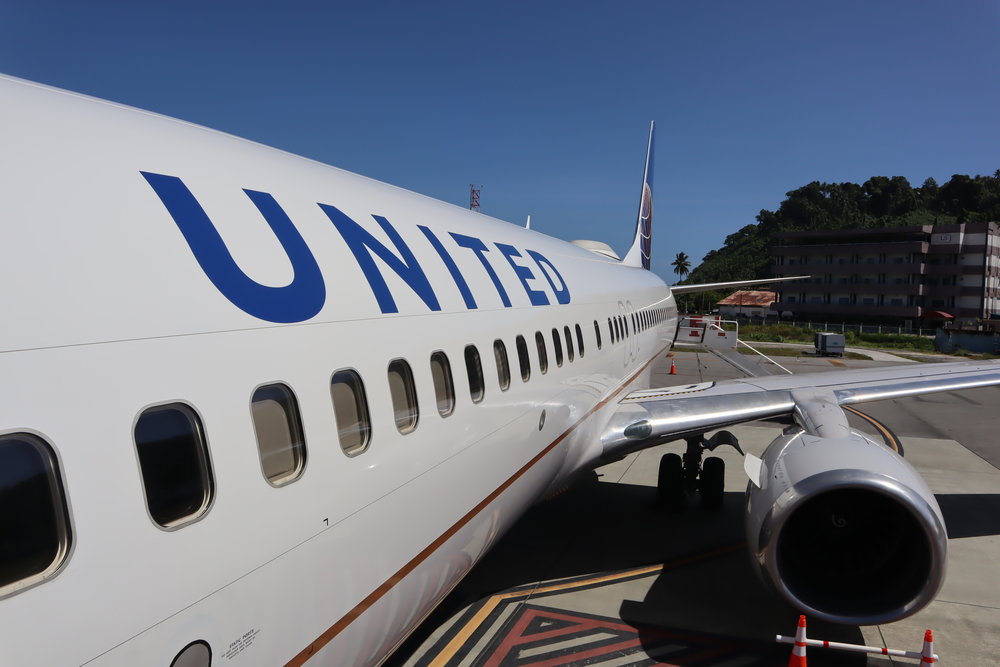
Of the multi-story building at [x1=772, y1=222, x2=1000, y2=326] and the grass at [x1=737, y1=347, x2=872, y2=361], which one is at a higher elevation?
the multi-story building at [x1=772, y1=222, x2=1000, y2=326]

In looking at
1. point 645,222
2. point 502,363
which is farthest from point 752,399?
point 645,222

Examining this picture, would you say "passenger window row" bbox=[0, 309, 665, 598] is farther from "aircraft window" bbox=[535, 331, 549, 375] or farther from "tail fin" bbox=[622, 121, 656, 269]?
"tail fin" bbox=[622, 121, 656, 269]

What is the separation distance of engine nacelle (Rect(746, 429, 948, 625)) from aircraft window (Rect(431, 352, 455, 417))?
3.25 metres

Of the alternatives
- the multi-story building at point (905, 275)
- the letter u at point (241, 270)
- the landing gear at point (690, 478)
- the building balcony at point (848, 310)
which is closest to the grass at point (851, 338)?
the building balcony at point (848, 310)

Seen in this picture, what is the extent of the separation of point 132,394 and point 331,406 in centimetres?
117

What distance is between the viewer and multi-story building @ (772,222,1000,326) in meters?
75.9

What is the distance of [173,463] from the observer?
99.6 inches

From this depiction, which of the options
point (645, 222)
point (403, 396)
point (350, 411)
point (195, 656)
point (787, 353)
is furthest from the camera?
point (787, 353)

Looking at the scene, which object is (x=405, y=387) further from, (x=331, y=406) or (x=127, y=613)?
(x=127, y=613)

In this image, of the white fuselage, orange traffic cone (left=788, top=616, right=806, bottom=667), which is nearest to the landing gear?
orange traffic cone (left=788, top=616, right=806, bottom=667)

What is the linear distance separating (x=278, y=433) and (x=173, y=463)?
1.98 feet

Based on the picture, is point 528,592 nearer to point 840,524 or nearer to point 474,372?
point 840,524

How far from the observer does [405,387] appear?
4230 mm

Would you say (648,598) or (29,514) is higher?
(29,514)
